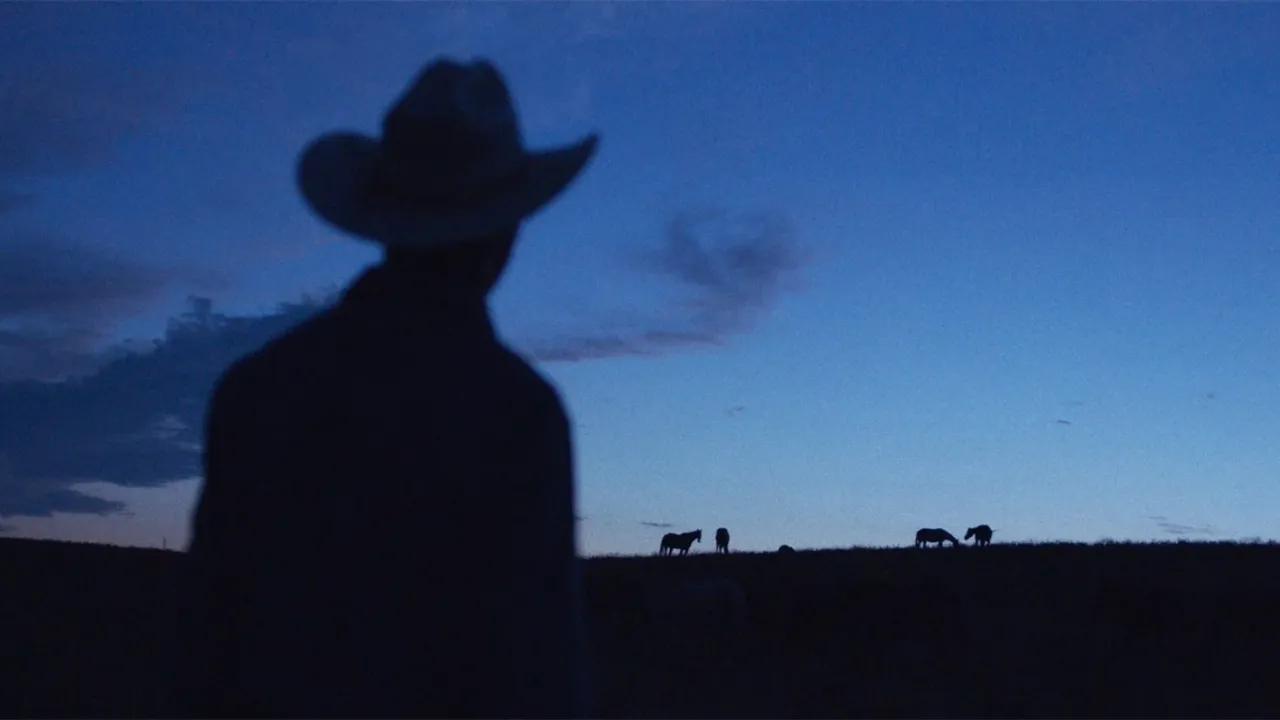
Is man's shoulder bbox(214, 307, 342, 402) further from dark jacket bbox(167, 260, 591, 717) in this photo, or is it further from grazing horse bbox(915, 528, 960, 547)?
grazing horse bbox(915, 528, 960, 547)

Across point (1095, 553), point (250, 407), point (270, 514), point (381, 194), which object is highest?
point (1095, 553)

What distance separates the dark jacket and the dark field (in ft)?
36.4

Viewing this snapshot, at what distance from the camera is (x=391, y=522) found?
248 centimetres

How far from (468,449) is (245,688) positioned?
61 centimetres

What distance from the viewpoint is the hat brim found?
2699mm

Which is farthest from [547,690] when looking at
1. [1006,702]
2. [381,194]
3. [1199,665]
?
[1199,665]

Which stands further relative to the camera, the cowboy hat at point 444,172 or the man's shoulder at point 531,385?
the cowboy hat at point 444,172

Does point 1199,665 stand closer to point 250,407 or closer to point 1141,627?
point 1141,627

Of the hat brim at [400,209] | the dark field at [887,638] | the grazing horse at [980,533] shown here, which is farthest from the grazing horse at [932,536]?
the hat brim at [400,209]

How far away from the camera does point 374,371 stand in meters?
2.53

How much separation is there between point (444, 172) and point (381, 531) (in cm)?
77

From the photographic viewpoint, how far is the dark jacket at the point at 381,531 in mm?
2480

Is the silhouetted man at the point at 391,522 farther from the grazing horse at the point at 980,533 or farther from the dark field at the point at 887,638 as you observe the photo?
the grazing horse at the point at 980,533

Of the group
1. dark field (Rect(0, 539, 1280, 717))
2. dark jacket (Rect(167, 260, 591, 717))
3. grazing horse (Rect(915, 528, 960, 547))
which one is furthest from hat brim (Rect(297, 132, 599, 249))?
grazing horse (Rect(915, 528, 960, 547))
